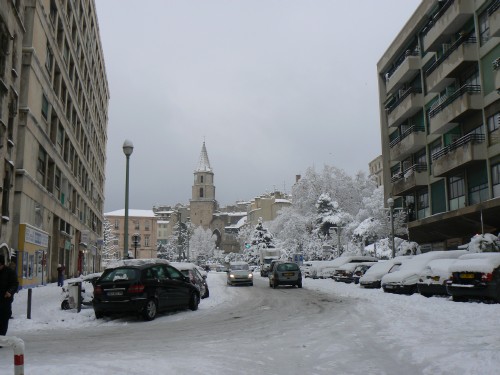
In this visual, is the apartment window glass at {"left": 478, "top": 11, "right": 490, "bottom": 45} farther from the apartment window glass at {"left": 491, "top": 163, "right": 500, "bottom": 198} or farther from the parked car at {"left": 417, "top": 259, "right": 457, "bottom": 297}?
the parked car at {"left": 417, "top": 259, "right": 457, "bottom": 297}

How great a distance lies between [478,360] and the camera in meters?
7.07

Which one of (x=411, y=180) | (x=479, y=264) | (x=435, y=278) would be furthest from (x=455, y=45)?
(x=479, y=264)

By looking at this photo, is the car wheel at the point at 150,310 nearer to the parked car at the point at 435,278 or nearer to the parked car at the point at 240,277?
the parked car at the point at 435,278

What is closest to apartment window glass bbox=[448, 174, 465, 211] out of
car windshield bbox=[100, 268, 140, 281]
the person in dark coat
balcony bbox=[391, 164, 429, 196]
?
balcony bbox=[391, 164, 429, 196]

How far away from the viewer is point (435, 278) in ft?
57.6

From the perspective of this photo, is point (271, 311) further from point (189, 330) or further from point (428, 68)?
point (428, 68)

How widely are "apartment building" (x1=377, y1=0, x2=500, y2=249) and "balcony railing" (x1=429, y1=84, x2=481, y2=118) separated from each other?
59 mm

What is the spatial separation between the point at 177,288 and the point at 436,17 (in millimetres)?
27737

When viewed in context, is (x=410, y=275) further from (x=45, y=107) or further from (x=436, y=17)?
(x=45, y=107)

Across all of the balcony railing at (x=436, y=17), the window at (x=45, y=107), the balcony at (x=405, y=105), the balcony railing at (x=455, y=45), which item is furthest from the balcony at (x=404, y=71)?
the window at (x=45, y=107)

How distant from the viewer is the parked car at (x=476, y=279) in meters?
14.6

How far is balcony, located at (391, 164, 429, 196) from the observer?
37.3 meters

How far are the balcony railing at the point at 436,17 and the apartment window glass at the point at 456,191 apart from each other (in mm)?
10559

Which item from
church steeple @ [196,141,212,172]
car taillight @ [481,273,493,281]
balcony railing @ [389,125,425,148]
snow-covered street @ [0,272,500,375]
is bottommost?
snow-covered street @ [0,272,500,375]
